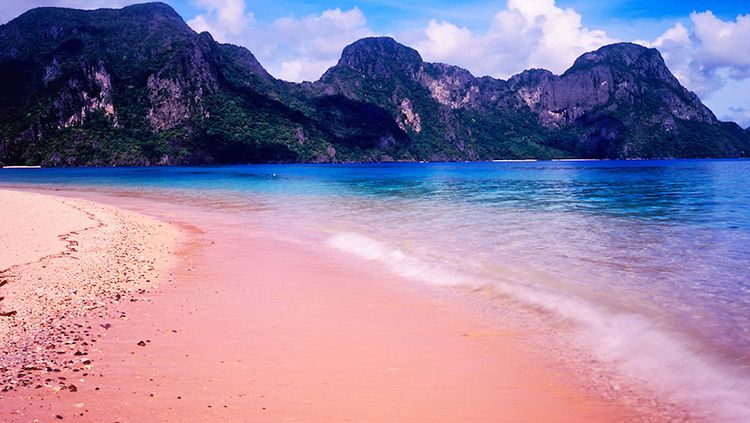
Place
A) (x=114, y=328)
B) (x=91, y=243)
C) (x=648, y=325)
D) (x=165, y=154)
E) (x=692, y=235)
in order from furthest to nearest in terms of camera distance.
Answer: (x=165, y=154)
(x=692, y=235)
(x=91, y=243)
(x=648, y=325)
(x=114, y=328)

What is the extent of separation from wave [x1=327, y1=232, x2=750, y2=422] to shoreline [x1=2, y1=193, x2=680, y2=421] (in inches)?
42.4

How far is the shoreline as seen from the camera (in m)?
5.82

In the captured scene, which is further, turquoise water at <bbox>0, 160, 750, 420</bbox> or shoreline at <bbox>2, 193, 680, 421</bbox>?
turquoise water at <bbox>0, 160, 750, 420</bbox>

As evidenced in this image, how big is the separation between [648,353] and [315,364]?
526cm

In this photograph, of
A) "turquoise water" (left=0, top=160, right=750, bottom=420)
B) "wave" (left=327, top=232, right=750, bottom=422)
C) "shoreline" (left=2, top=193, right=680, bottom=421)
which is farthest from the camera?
"turquoise water" (left=0, top=160, right=750, bottom=420)

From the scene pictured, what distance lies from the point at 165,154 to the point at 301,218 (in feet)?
569

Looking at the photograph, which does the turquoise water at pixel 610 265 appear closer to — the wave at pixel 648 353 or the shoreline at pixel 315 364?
the wave at pixel 648 353

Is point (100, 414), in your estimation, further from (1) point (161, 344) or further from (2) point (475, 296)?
(2) point (475, 296)

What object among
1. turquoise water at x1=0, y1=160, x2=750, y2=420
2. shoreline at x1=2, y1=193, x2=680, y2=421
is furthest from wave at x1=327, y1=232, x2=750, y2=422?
shoreline at x1=2, y1=193, x2=680, y2=421

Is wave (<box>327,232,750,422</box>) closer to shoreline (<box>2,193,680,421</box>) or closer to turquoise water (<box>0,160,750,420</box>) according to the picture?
turquoise water (<box>0,160,750,420</box>)

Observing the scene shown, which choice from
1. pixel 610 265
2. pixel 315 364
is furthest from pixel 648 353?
pixel 610 265

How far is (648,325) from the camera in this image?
30.2 feet

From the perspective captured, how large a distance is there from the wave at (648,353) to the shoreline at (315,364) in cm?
108

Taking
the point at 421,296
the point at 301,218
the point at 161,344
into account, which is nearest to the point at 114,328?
the point at 161,344
